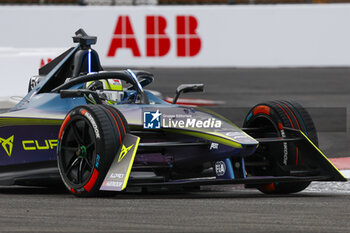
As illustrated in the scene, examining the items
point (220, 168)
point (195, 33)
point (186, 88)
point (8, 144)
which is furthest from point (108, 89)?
point (195, 33)

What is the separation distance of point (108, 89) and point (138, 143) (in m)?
1.64

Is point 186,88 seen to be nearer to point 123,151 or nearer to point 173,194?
point 173,194

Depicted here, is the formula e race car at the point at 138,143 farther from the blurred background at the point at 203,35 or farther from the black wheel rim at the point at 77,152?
the blurred background at the point at 203,35

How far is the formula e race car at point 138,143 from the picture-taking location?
7953 millimetres

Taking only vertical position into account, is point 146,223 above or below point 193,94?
above

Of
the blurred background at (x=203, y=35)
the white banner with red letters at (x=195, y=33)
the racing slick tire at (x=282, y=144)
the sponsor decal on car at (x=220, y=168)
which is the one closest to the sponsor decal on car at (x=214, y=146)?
the sponsor decal on car at (x=220, y=168)

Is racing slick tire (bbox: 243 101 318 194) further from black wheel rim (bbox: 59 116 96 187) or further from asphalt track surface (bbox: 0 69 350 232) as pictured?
black wheel rim (bbox: 59 116 96 187)

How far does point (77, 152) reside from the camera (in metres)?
8.20

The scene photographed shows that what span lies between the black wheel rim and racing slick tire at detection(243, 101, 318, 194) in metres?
1.73

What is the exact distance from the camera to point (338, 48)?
2548 centimetres

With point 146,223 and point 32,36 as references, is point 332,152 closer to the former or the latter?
point 146,223

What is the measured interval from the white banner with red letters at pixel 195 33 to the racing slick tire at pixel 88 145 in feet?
55.3

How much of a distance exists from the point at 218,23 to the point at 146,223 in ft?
63.4

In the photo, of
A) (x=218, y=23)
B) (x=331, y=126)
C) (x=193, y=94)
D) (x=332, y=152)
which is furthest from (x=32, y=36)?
(x=332, y=152)
